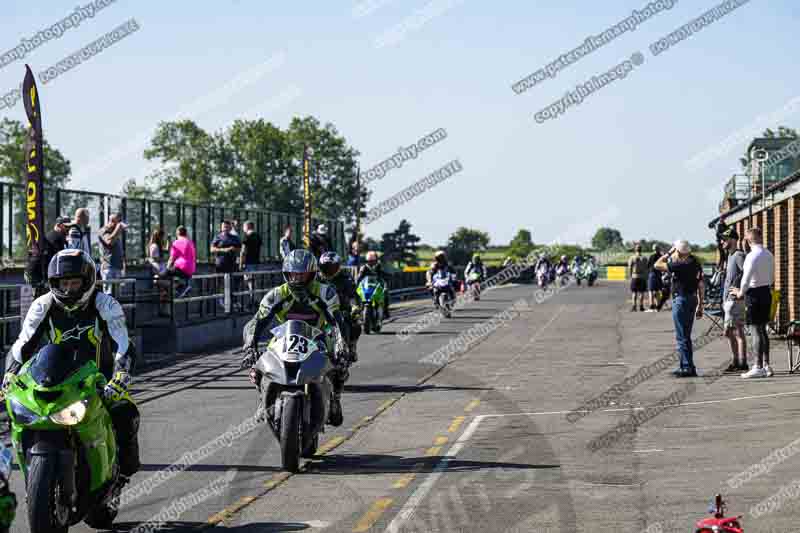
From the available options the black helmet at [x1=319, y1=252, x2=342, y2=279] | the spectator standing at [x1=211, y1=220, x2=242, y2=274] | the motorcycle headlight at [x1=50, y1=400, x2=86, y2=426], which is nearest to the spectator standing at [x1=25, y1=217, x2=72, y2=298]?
the black helmet at [x1=319, y1=252, x2=342, y2=279]

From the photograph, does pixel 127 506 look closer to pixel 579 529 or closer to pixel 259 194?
pixel 579 529

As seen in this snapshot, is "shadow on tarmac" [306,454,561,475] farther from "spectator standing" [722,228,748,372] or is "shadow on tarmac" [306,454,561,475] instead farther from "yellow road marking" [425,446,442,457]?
"spectator standing" [722,228,748,372]

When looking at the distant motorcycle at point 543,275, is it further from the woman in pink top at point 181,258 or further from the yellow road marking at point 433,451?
the yellow road marking at point 433,451

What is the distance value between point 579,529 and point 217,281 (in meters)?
20.6

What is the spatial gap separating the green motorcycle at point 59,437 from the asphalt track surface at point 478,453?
0.99 meters

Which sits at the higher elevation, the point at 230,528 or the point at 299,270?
the point at 299,270

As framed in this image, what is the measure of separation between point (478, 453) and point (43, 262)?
6396 millimetres

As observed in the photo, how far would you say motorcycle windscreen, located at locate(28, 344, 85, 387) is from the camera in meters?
6.95

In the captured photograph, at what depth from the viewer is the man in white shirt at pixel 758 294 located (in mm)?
17078

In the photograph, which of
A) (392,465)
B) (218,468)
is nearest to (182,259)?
(218,468)

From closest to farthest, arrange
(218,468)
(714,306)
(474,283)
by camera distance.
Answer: (218,468) < (714,306) < (474,283)

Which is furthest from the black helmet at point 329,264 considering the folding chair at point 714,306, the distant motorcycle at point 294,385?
the folding chair at point 714,306

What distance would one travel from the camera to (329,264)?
48.9 feet

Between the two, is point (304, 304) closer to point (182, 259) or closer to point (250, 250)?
point (182, 259)
